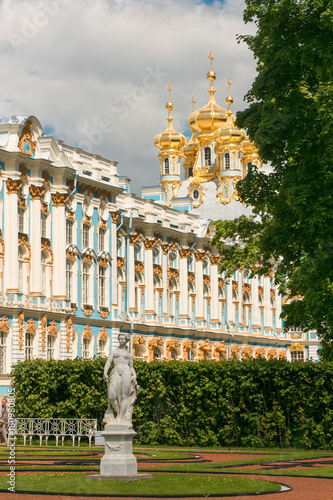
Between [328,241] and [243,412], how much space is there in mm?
12869

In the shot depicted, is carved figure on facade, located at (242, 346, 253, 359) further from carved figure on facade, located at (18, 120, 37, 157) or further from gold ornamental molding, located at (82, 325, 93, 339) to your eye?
carved figure on facade, located at (18, 120, 37, 157)

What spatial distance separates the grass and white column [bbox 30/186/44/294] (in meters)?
30.8

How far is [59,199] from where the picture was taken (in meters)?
57.3

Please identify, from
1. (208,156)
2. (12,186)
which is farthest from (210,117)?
(12,186)

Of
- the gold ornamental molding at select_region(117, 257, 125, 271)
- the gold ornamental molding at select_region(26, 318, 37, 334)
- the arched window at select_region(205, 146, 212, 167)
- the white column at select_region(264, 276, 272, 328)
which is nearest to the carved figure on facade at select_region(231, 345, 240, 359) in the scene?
the white column at select_region(264, 276, 272, 328)

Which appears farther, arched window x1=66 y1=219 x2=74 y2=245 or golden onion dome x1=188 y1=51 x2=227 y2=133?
golden onion dome x1=188 y1=51 x2=227 y2=133

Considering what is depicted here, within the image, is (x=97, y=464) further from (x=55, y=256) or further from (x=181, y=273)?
(x=181, y=273)

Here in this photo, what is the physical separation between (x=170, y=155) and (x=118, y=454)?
91.4 m

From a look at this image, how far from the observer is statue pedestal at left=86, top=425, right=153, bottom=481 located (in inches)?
916

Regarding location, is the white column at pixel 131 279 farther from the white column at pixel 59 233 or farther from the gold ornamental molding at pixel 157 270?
the white column at pixel 59 233

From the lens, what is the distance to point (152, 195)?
8862 centimetres

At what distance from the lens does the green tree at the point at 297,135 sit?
95.9 ft

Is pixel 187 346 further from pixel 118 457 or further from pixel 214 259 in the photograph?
pixel 118 457

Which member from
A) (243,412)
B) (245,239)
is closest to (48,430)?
(243,412)
